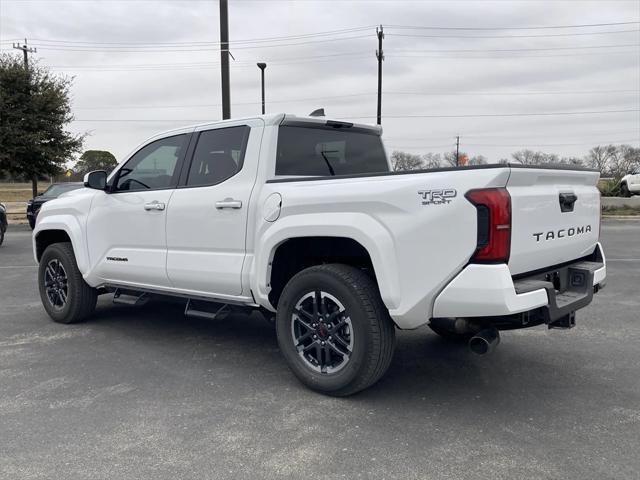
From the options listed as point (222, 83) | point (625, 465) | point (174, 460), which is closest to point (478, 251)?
point (625, 465)

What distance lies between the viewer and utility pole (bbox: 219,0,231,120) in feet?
52.5

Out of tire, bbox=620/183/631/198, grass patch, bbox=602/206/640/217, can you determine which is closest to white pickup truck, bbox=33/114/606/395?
grass patch, bbox=602/206/640/217

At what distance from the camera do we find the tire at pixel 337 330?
3.62 m

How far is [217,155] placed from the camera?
4668 mm

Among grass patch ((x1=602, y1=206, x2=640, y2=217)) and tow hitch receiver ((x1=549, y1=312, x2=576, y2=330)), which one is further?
grass patch ((x1=602, y1=206, x2=640, y2=217))

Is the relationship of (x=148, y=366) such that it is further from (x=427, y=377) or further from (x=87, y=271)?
(x=427, y=377)

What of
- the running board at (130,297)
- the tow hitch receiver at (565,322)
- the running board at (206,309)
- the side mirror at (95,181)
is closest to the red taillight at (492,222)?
Answer: the tow hitch receiver at (565,322)

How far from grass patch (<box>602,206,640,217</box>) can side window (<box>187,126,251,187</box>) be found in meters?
20.6

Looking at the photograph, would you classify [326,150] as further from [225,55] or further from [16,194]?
[16,194]

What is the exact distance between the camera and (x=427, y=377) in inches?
172

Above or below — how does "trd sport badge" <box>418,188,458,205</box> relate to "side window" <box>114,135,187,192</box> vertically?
below

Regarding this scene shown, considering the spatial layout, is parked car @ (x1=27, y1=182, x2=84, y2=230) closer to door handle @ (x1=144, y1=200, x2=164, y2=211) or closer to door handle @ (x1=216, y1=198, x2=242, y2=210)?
door handle @ (x1=144, y1=200, x2=164, y2=211)

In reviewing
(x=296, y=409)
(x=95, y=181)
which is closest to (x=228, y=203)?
(x=296, y=409)

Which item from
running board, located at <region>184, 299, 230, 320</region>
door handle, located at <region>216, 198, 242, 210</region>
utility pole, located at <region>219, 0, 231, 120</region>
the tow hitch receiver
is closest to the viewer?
the tow hitch receiver
